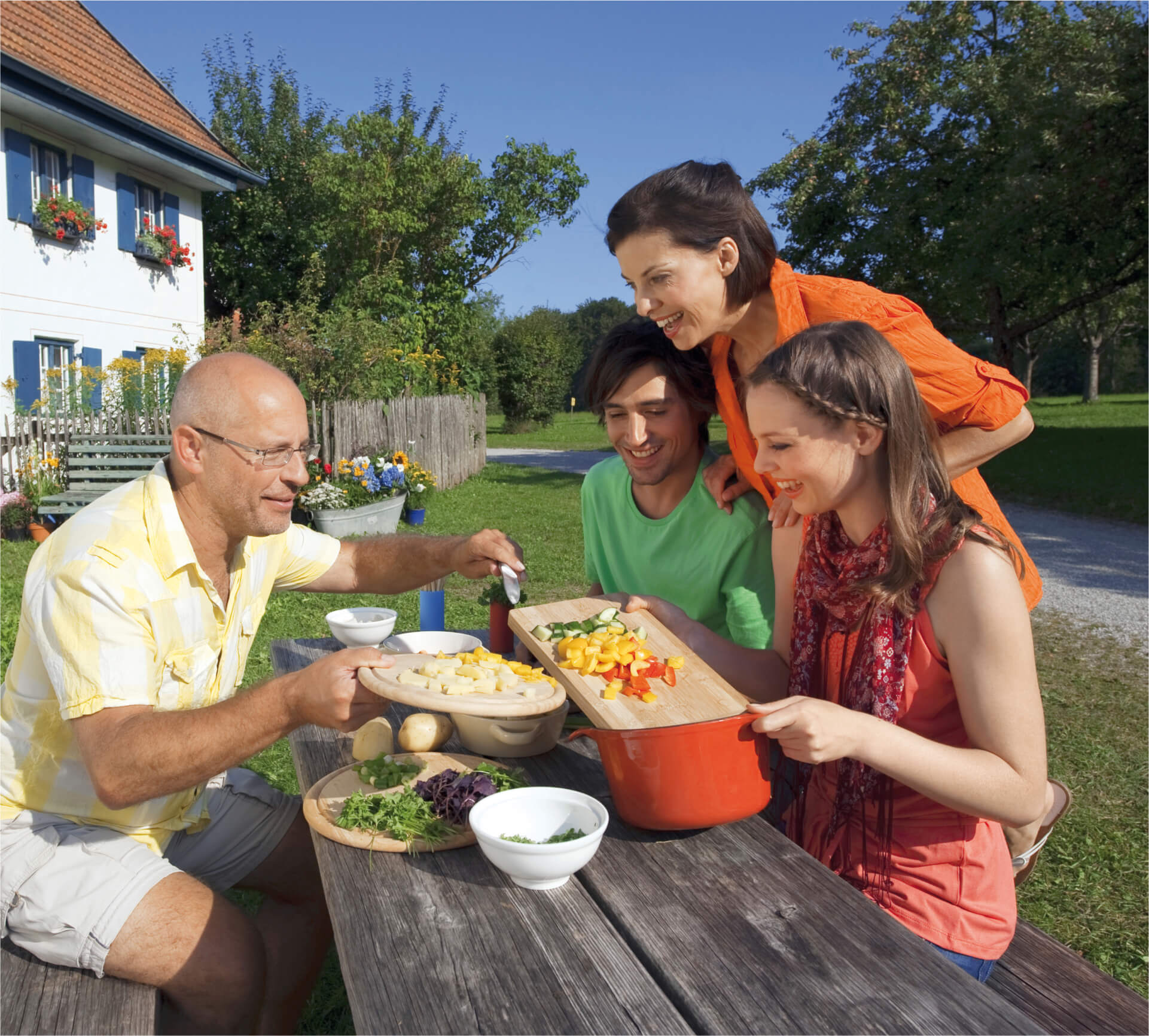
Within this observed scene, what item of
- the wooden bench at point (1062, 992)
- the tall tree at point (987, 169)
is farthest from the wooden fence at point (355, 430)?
the wooden bench at point (1062, 992)

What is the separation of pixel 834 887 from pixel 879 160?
17.8 metres

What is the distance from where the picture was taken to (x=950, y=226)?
15.3m

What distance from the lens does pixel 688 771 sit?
1.80 meters

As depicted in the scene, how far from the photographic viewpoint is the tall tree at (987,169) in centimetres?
1340

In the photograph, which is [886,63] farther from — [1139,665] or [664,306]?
[664,306]

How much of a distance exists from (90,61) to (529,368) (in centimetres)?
1767

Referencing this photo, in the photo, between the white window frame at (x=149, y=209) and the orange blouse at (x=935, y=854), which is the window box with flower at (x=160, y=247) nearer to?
the white window frame at (x=149, y=209)

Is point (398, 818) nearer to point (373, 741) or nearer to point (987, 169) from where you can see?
point (373, 741)

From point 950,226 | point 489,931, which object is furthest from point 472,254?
point 489,931

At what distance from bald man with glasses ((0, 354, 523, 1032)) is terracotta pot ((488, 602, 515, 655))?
76cm

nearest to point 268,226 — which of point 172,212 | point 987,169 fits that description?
point 172,212

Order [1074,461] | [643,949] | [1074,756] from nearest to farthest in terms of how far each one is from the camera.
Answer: [643,949] → [1074,756] → [1074,461]

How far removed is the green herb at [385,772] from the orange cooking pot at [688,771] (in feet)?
1.66

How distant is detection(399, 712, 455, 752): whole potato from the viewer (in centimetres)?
229
